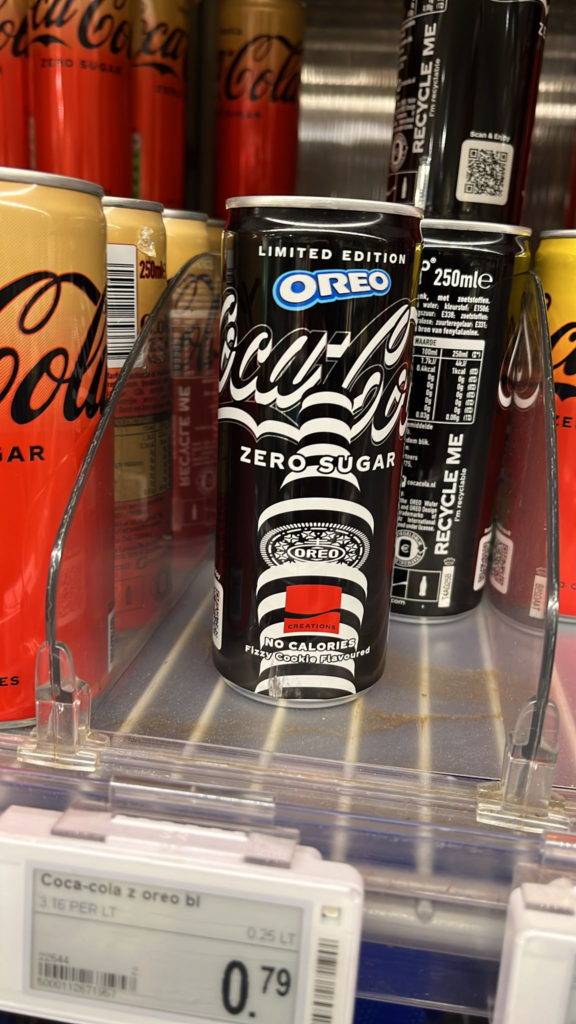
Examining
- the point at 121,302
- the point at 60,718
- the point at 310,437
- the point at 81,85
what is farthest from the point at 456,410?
the point at 81,85

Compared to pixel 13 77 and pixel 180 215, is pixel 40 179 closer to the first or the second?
pixel 180 215

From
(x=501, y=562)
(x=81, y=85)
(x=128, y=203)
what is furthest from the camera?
(x=81, y=85)

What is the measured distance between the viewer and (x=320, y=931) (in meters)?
0.46

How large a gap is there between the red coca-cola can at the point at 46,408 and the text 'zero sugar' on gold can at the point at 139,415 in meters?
0.07

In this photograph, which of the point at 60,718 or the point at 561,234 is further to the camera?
the point at 561,234

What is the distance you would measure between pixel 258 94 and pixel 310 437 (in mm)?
596

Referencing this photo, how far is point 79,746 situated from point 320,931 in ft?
0.66

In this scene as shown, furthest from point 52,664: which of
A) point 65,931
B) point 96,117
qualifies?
point 96,117

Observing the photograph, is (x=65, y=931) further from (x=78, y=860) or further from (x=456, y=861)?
Result: (x=456, y=861)

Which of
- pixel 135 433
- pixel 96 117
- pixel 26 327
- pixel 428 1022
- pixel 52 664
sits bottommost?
pixel 428 1022

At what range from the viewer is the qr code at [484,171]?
0.73 meters

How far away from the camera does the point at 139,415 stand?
2.35 ft

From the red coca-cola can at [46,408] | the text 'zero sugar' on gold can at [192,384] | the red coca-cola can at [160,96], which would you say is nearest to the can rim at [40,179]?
the red coca-cola can at [46,408]

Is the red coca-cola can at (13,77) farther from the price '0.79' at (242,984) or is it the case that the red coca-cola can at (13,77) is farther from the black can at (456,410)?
the price '0.79' at (242,984)
